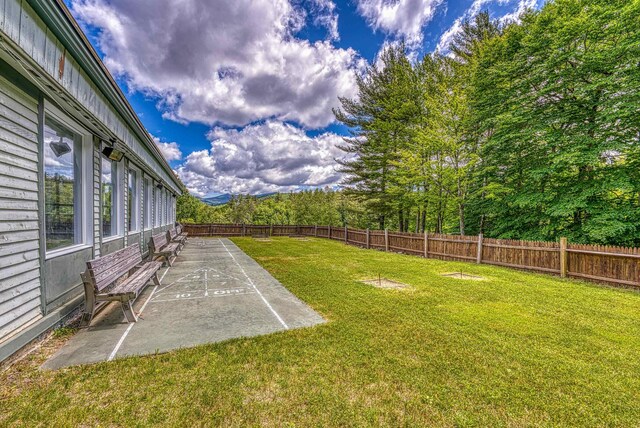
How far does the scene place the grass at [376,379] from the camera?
217 cm

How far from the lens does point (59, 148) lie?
4055 mm

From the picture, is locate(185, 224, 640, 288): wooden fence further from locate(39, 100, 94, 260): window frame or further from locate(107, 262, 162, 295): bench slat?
locate(39, 100, 94, 260): window frame

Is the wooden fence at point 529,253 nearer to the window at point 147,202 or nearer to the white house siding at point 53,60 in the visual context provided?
the window at point 147,202

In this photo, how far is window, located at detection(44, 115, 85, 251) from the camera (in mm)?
3719

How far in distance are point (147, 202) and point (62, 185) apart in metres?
6.45

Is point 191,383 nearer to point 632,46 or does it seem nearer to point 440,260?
point 440,260

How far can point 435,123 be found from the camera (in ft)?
46.0

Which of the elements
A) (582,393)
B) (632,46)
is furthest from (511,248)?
(582,393)

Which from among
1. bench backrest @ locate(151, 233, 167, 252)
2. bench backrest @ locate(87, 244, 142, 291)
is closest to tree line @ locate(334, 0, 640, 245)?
bench backrest @ locate(151, 233, 167, 252)

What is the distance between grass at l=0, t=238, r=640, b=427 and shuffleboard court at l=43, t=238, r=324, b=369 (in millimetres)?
281

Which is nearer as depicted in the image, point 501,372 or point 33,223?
point 501,372

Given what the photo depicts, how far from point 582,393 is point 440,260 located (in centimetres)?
937

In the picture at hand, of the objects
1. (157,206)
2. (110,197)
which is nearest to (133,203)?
(110,197)

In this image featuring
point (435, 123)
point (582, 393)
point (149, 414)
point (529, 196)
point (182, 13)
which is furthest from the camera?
point (435, 123)
